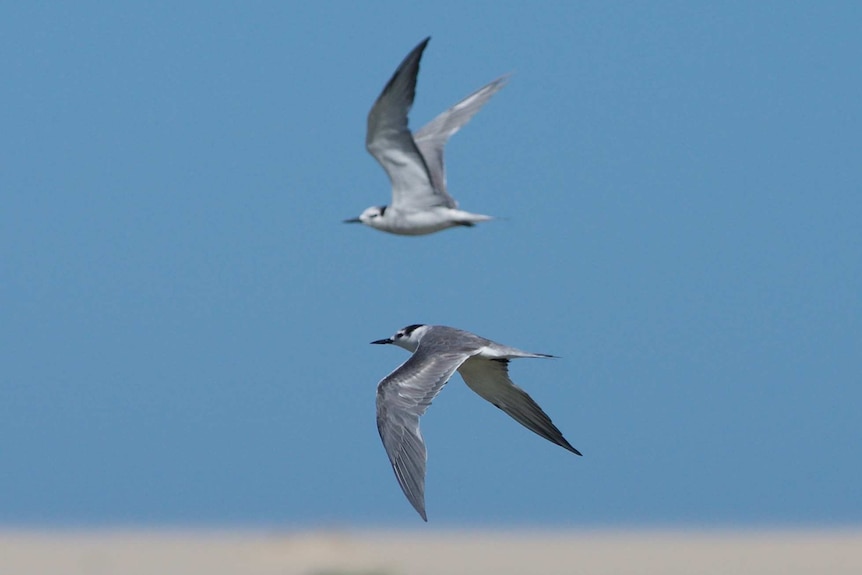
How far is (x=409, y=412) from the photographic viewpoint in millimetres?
10469

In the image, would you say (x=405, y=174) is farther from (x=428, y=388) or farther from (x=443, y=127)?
(x=428, y=388)

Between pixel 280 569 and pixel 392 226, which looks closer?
pixel 392 226

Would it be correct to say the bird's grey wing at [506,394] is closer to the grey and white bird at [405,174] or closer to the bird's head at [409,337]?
the bird's head at [409,337]

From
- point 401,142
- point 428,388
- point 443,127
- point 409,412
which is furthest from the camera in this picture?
point 443,127

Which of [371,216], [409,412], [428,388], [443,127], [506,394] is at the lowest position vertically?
[409,412]

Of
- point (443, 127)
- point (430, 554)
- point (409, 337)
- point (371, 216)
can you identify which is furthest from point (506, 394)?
point (430, 554)

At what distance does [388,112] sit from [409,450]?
11.0 ft

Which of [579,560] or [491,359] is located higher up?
[579,560]

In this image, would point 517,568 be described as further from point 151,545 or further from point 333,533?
point 151,545

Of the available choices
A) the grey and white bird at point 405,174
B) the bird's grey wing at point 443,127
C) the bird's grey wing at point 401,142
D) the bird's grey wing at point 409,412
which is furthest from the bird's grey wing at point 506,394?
the bird's grey wing at point 443,127

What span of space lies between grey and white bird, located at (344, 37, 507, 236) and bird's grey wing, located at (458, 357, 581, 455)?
141cm

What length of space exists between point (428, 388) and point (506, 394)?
5.05 ft

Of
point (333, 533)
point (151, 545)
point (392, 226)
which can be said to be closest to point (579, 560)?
point (333, 533)

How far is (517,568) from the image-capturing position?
3312 cm
